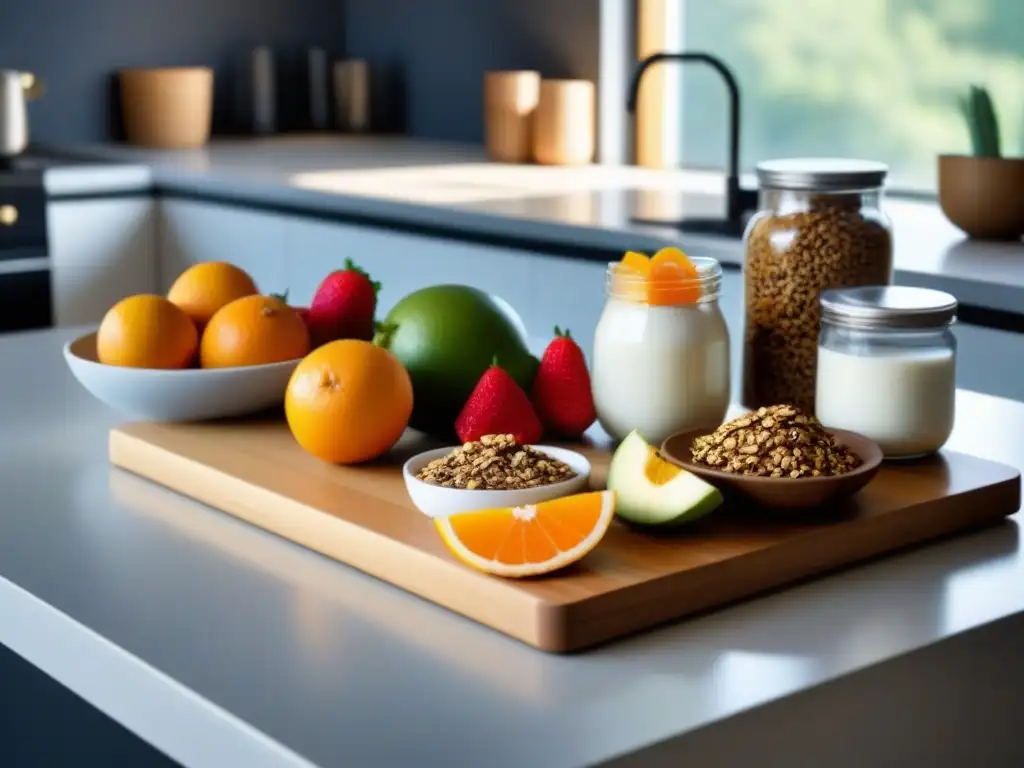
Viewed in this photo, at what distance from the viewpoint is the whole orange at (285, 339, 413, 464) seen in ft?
3.41

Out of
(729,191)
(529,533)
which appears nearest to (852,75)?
(729,191)

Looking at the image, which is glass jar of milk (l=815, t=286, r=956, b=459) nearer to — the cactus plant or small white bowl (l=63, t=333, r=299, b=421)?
small white bowl (l=63, t=333, r=299, b=421)

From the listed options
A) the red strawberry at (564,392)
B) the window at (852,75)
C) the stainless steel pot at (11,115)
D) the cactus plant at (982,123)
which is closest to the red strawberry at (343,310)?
the red strawberry at (564,392)

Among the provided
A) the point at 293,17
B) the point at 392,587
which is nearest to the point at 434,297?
the point at 392,587

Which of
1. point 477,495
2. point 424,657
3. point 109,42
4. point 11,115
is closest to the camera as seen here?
point 424,657

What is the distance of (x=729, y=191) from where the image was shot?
2.63 metres

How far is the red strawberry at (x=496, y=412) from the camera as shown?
1.06 meters

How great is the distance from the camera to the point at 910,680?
0.78 meters

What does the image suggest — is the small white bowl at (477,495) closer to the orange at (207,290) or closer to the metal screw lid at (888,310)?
the metal screw lid at (888,310)

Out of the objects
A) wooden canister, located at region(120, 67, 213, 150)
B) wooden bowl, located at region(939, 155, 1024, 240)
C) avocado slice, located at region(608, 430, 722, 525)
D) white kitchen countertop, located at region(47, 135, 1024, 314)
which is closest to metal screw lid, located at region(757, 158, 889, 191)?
avocado slice, located at region(608, 430, 722, 525)

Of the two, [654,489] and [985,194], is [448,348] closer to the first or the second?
[654,489]

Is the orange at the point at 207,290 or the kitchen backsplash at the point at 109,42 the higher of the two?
the kitchen backsplash at the point at 109,42

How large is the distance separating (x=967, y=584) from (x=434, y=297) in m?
0.49

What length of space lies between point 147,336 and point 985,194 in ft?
5.04
